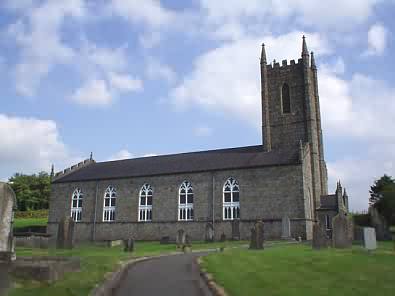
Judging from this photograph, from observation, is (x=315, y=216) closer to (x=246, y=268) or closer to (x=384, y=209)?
(x=384, y=209)

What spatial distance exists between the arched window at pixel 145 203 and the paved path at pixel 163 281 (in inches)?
1019

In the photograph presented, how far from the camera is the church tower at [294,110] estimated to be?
41184 millimetres

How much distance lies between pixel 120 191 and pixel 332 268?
3363 cm

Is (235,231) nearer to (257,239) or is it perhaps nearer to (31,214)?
(257,239)

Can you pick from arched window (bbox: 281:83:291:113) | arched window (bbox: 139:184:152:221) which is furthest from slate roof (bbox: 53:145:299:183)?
arched window (bbox: 281:83:291:113)

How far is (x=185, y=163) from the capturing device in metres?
43.4

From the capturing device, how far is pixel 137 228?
4169 centimetres

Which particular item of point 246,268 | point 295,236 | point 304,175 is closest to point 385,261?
point 246,268

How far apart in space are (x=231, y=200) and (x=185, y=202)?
16.8ft

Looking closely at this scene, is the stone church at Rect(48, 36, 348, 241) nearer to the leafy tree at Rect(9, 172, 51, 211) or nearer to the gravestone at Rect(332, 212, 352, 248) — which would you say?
the gravestone at Rect(332, 212, 352, 248)

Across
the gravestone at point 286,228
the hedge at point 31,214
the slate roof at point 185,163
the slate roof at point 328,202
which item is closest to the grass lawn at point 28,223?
the hedge at point 31,214

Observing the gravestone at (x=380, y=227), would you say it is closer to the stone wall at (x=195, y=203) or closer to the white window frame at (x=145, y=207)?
the stone wall at (x=195, y=203)

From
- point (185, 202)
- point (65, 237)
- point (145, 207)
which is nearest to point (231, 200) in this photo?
point (185, 202)

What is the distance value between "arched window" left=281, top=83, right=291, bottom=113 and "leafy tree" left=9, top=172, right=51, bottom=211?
58.4m
